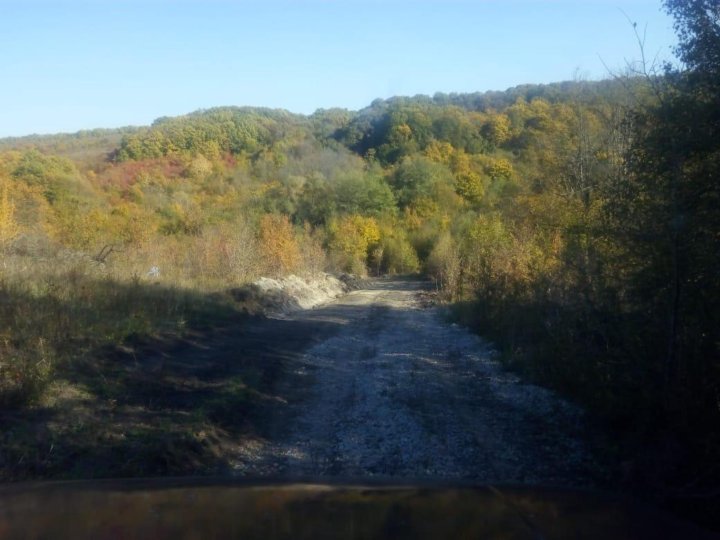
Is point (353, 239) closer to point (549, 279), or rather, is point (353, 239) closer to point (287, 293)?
point (287, 293)

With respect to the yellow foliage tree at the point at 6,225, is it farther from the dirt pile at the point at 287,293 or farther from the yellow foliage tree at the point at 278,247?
the yellow foliage tree at the point at 278,247

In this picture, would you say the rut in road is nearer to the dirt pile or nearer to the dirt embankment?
the dirt embankment

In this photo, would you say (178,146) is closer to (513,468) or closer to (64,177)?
(64,177)

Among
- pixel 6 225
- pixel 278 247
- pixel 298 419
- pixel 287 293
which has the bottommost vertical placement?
pixel 287 293

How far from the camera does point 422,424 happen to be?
945cm

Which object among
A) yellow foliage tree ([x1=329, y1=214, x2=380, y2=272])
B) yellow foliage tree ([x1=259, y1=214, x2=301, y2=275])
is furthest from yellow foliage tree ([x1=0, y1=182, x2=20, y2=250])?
yellow foliage tree ([x1=329, y1=214, x2=380, y2=272])

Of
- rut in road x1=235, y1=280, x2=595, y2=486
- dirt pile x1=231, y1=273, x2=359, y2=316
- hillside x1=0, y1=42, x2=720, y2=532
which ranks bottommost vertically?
dirt pile x1=231, y1=273, x2=359, y2=316

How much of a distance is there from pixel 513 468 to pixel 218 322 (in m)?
13.4

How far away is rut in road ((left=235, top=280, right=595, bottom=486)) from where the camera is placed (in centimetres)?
767

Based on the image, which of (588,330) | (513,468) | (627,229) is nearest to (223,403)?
(513,468)

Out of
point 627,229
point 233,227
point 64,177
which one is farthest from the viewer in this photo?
point 64,177

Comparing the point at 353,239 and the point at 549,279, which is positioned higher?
the point at 549,279

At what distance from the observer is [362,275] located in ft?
174

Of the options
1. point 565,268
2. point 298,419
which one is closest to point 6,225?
point 298,419
